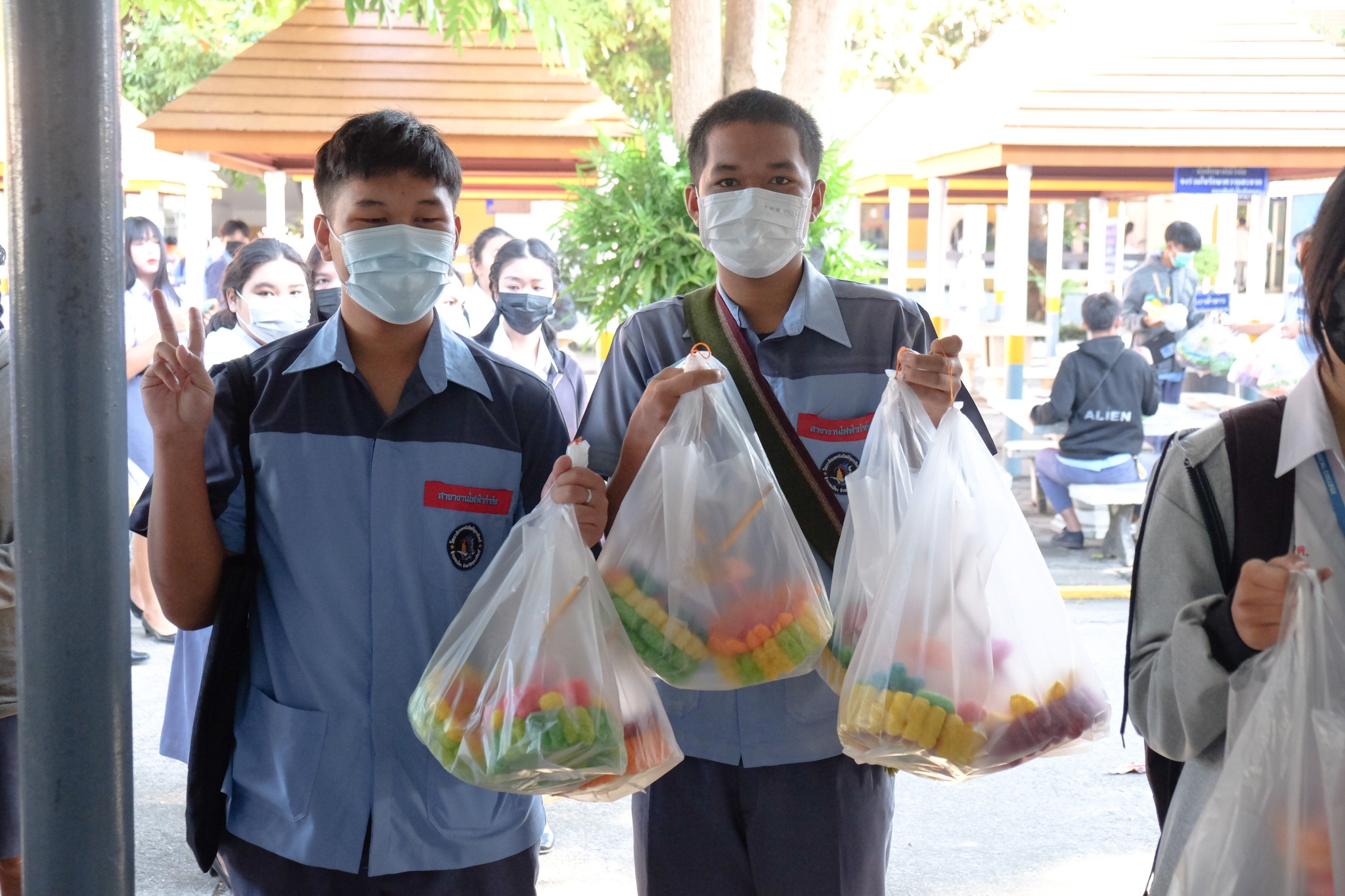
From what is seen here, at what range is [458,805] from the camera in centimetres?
181

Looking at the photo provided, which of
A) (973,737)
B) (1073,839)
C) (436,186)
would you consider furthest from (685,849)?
(1073,839)

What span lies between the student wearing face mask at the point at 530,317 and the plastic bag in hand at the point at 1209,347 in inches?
246

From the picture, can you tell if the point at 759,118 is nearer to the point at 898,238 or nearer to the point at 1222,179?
the point at 1222,179

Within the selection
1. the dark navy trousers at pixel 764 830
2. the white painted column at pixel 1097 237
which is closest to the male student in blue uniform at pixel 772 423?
the dark navy trousers at pixel 764 830

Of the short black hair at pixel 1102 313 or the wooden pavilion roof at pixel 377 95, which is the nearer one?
the short black hair at pixel 1102 313

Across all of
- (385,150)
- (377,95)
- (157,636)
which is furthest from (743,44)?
(385,150)

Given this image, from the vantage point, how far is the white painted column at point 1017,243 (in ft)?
31.3

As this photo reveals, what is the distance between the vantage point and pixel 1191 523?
157 cm

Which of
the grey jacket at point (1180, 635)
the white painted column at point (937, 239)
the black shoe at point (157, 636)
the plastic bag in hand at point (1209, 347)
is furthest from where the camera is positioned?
the white painted column at point (937, 239)

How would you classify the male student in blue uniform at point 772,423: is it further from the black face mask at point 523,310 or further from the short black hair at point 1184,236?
the short black hair at point 1184,236

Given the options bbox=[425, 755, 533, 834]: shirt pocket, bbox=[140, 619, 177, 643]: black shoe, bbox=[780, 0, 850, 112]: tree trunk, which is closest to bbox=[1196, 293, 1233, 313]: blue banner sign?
bbox=[780, 0, 850, 112]: tree trunk

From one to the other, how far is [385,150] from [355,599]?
0.72 m

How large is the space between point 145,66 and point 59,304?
2427 centimetres

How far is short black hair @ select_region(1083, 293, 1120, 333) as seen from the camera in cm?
772
